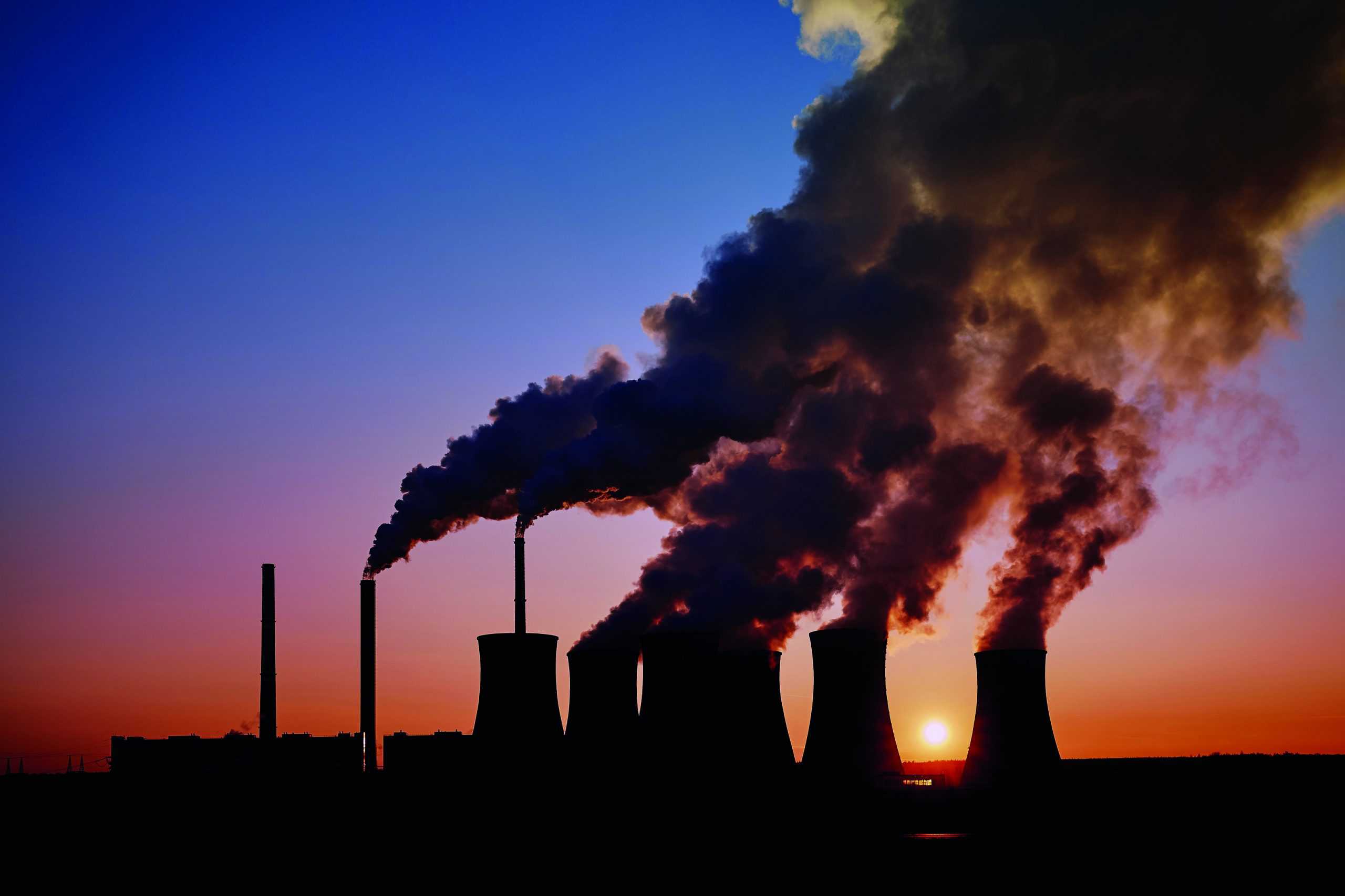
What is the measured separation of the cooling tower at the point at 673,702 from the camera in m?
30.5

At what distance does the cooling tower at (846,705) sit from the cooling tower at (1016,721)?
7.98 feet

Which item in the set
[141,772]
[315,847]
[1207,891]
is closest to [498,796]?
[315,847]

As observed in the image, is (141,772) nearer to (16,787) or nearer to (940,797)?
(16,787)

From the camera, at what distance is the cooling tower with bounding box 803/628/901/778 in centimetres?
3138

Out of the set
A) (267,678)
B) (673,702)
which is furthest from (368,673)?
(673,702)

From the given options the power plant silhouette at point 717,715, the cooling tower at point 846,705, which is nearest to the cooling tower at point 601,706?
the power plant silhouette at point 717,715

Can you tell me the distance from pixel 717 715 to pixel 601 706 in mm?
2681

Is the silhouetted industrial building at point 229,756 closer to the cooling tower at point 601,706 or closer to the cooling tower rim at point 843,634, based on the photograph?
the cooling tower at point 601,706

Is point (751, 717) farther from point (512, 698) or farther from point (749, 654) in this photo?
point (512, 698)

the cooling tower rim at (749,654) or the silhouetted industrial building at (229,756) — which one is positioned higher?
the cooling tower rim at (749,654)

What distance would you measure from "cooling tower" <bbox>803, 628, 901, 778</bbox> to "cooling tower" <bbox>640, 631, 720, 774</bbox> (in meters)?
2.75

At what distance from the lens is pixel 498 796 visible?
29.8 metres

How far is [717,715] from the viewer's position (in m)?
31.5

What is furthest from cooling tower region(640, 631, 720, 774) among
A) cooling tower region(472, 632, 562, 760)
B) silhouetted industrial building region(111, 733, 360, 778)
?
silhouetted industrial building region(111, 733, 360, 778)
